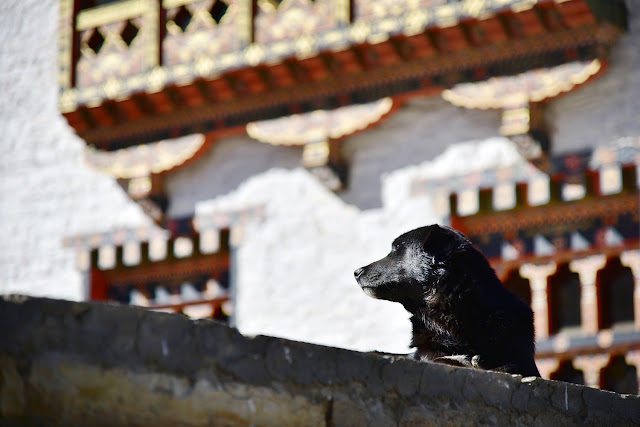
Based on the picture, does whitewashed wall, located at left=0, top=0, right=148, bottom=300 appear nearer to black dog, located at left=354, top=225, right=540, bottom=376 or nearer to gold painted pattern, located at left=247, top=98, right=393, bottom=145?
gold painted pattern, located at left=247, top=98, right=393, bottom=145

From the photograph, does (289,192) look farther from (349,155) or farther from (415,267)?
(415,267)

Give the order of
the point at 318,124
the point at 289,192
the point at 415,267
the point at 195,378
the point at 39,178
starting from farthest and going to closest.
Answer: the point at 39,178, the point at 289,192, the point at 318,124, the point at 415,267, the point at 195,378

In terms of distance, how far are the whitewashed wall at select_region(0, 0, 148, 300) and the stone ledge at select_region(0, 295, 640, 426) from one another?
6.08 metres

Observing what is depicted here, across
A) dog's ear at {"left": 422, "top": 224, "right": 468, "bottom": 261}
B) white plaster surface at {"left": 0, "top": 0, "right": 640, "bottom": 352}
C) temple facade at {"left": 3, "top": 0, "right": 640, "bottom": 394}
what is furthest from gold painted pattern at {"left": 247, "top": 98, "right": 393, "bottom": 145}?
dog's ear at {"left": 422, "top": 224, "right": 468, "bottom": 261}

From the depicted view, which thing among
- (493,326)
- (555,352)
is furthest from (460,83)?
(493,326)

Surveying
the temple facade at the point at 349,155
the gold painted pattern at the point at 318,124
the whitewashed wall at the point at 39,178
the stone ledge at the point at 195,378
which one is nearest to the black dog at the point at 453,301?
the stone ledge at the point at 195,378

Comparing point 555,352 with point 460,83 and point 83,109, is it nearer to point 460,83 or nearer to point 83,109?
point 460,83

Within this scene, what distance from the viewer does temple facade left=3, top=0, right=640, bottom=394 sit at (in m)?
7.87

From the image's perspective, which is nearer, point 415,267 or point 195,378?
point 195,378

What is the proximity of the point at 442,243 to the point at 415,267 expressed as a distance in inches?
4.5

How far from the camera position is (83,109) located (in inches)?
365

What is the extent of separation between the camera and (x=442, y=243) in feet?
15.8

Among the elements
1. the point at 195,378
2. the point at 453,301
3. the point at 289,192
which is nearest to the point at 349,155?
the point at 289,192

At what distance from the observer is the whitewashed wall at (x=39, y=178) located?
9664mm
